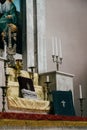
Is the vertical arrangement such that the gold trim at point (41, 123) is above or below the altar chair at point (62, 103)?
below

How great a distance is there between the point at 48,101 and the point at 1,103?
1177 mm

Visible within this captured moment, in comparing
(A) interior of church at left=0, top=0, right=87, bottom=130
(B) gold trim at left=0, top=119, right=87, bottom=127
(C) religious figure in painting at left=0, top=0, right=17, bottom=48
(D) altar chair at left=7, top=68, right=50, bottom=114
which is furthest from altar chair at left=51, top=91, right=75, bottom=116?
(C) religious figure in painting at left=0, top=0, right=17, bottom=48

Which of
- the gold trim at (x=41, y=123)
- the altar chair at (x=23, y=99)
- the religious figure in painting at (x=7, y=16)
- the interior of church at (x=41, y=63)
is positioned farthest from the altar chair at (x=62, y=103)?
the religious figure in painting at (x=7, y=16)

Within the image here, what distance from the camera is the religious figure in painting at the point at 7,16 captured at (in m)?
7.01

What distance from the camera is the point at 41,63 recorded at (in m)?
7.57

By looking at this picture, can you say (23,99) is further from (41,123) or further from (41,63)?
(41,63)

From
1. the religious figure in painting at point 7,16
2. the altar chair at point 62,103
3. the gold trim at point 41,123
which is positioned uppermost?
the religious figure in painting at point 7,16

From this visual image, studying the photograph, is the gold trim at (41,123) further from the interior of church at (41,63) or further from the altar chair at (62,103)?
the altar chair at (62,103)

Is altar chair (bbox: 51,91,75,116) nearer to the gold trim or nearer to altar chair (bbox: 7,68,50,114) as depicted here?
altar chair (bbox: 7,68,50,114)

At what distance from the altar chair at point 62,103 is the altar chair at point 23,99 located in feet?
0.46

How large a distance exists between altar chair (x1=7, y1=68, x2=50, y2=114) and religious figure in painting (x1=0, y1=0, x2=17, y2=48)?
991 mm

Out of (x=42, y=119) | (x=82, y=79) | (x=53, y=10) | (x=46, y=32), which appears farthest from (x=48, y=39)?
(x=42, y=119)

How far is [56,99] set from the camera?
246 inches

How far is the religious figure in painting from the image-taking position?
7.01 m
